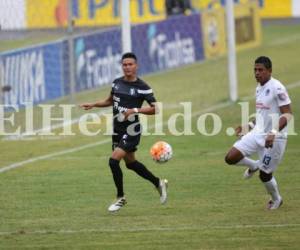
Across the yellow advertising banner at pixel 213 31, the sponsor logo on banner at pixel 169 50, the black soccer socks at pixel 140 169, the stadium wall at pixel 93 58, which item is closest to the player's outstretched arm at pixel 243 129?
the black soccer socks at pixel 140 169

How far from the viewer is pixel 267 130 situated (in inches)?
490

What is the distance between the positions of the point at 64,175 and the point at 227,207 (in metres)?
3.56

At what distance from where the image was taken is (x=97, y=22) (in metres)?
33.2

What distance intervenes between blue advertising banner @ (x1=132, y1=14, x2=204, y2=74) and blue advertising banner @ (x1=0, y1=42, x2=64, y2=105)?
4032mm

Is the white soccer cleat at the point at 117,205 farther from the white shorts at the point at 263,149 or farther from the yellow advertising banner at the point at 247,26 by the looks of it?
the yellow advertising banner at the point at 247,26

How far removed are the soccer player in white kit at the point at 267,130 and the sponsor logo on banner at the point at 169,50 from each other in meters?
16.4

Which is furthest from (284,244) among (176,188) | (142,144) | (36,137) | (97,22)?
(97,22)

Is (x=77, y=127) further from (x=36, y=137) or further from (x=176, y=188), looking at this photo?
(x=176, y=188)

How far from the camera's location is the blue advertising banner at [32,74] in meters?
22.0

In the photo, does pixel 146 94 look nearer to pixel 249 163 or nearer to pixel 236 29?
pixel 249 163

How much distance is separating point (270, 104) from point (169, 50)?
17535 millimetres

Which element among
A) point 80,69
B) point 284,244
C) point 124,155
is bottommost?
point 284,244

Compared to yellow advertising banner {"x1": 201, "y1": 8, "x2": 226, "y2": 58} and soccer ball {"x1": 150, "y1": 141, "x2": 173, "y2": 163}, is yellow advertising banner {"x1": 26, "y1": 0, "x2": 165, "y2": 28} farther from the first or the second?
soccer ball {"x1": 150, "y1": 141, "x2": 173, "y2": 163}

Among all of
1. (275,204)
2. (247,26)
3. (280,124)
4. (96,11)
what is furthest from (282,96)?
(96,11)
